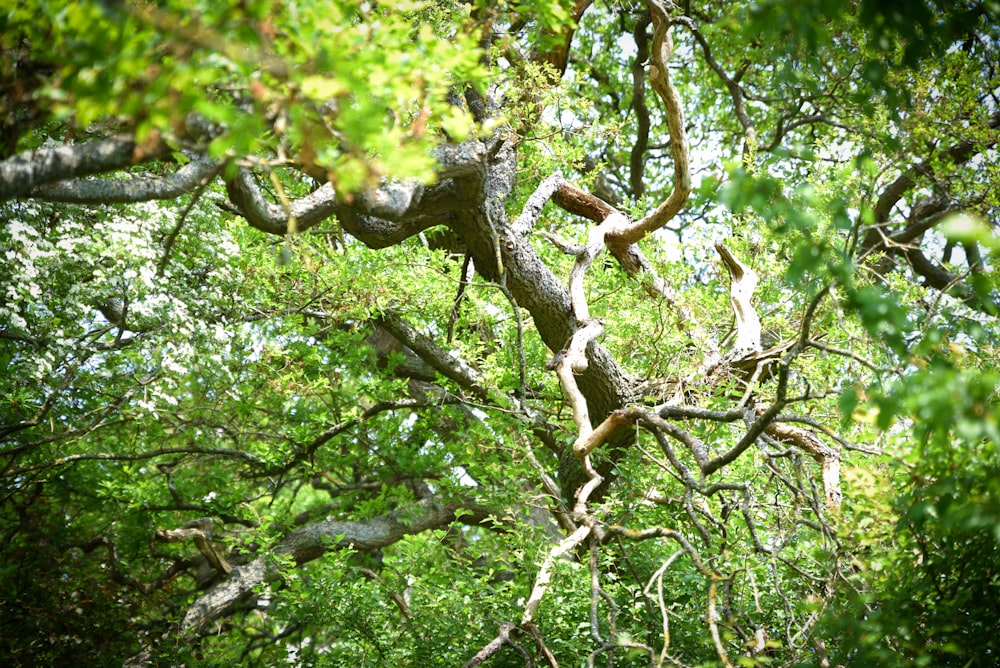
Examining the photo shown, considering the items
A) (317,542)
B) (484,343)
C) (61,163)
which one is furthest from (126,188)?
(317,542)

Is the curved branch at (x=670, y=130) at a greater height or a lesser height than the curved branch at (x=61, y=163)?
greater

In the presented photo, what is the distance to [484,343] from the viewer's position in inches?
Result: 291

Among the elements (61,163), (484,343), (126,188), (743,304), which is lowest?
(61,163)

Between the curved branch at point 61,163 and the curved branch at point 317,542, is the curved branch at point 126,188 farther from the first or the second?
the curved branch at point 317,542

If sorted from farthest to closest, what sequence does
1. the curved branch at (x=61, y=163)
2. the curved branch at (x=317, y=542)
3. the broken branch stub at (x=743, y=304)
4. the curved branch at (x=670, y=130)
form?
the curved branch at (x=317, y=542), the broken branch stub at (x=743, y=304), the curved branch at (x=670, y=130), the curved branch at (x=61, y=163)

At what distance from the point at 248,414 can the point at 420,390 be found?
198 cm

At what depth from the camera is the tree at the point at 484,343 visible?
249 centimetres

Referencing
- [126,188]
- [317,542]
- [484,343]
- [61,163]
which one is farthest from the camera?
[317,542]

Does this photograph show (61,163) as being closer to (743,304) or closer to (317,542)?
(743,304)

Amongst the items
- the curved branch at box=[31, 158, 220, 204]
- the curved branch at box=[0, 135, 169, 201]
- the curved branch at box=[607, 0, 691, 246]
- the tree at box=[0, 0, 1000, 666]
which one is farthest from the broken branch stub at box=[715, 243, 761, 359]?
the curved branch at box=[0, 135, 169, 201]

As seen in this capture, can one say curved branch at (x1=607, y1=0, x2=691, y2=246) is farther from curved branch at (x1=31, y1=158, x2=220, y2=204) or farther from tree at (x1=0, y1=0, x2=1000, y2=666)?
curved branch at (x1=31, y1=158, x2=220, y2=204)

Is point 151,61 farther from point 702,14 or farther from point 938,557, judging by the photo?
point 702,14

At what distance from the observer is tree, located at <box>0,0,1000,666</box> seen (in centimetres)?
249

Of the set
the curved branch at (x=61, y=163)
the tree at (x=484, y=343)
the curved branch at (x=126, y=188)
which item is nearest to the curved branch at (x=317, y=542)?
the tree at (x=484, y=343)
